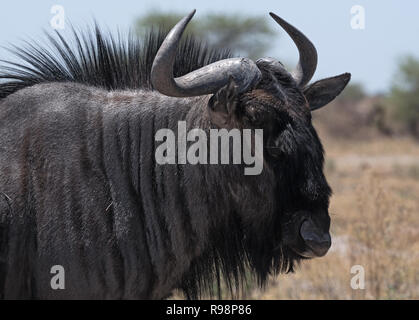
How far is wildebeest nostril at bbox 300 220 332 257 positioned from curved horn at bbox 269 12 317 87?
0.97m

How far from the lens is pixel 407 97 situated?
38.5m

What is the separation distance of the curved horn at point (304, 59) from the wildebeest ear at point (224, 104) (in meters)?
0.70

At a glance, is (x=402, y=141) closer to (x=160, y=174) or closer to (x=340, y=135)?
(x=340, y=135)

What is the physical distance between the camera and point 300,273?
807cm

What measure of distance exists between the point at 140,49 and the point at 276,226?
126 centimetres

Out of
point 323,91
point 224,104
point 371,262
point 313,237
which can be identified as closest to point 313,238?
point 313,237

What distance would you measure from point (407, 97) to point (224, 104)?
3627cm

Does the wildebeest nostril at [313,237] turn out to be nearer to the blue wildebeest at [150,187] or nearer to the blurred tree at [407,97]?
the blue wildebeest at [150,187]

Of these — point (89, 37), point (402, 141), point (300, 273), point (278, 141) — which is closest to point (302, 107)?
point (278, 141)

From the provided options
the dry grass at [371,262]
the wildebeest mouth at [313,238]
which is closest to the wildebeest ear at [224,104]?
the wildebeest mouth at [313,238]

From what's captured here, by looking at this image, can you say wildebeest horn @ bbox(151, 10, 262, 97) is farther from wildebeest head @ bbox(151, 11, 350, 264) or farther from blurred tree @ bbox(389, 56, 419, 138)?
blurred tree @ bbox(389, 56, 419, 138)

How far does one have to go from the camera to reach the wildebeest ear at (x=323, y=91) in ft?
14.3

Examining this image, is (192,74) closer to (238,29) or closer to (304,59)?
(304,59)

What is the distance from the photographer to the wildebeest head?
3689 millimetres
